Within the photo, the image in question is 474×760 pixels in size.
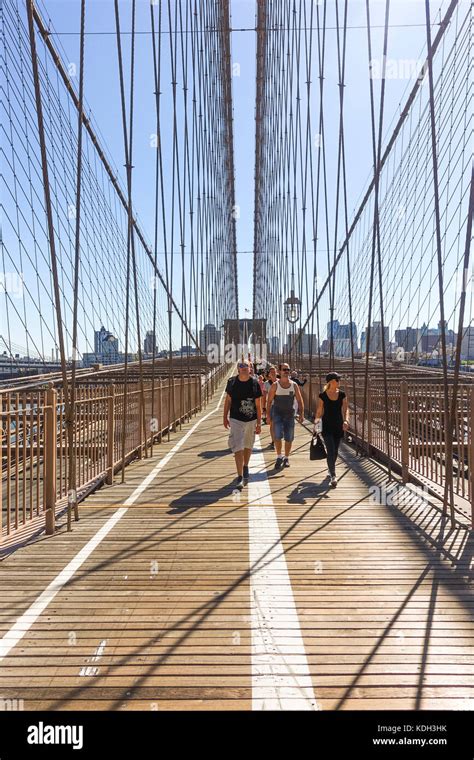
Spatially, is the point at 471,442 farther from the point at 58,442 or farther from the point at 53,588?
the point at 58,442

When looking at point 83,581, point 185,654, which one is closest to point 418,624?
point 185,654

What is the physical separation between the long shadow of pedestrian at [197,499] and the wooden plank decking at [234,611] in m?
0.04

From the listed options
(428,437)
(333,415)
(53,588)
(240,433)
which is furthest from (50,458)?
(428,437)

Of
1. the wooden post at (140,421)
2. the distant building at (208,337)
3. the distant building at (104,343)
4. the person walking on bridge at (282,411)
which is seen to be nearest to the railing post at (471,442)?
the person walking on bridge at (282,411)

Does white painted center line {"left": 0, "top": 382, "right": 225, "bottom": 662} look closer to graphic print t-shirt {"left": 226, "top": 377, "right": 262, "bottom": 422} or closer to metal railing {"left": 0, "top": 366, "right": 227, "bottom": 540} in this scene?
metal railing {"left": 0, "top": 366, "right": 227, "bottom": 540}

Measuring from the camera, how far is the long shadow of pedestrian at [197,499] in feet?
14.4

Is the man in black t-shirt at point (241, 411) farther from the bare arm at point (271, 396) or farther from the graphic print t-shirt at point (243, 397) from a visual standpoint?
the bare arm at point (271, 396)

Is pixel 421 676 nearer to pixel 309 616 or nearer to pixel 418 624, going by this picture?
pixel 418 624

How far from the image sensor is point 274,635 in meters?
2.30

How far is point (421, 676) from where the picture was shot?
6.54 ft

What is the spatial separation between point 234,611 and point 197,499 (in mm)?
2217

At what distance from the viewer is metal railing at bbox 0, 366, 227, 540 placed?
349cm

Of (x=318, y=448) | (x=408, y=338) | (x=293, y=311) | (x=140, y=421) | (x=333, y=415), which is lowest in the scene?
(x=318, y=448)

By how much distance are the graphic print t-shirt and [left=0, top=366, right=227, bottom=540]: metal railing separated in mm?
1050
